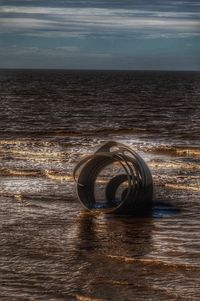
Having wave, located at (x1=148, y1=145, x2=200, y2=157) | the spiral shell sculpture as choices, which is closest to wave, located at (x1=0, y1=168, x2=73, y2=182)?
the spiral shell sculpture

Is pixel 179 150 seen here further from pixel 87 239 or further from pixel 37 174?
pixel 87 239

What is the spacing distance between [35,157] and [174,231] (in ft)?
42.8

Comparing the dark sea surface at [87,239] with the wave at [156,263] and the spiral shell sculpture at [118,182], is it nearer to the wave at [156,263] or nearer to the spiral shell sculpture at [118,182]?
the wave at [156,263]

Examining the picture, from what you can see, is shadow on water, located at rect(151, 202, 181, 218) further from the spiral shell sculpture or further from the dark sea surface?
the spiral shell sculpture

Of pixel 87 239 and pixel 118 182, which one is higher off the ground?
pixel 118 182

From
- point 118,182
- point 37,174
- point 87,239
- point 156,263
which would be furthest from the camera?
point 37,174

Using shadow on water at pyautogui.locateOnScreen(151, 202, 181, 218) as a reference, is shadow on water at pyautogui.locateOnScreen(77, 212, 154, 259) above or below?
below

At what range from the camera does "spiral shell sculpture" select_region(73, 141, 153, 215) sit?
1680 cm

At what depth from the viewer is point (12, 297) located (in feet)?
37.6

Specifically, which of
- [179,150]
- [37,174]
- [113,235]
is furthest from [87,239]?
[179,150]

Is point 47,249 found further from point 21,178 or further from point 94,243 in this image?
point 21,178

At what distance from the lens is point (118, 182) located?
18281 mm

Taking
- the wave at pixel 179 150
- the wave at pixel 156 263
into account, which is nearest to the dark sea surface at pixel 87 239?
the wave at pixel 156 263

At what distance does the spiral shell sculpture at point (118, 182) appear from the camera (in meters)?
16.8
